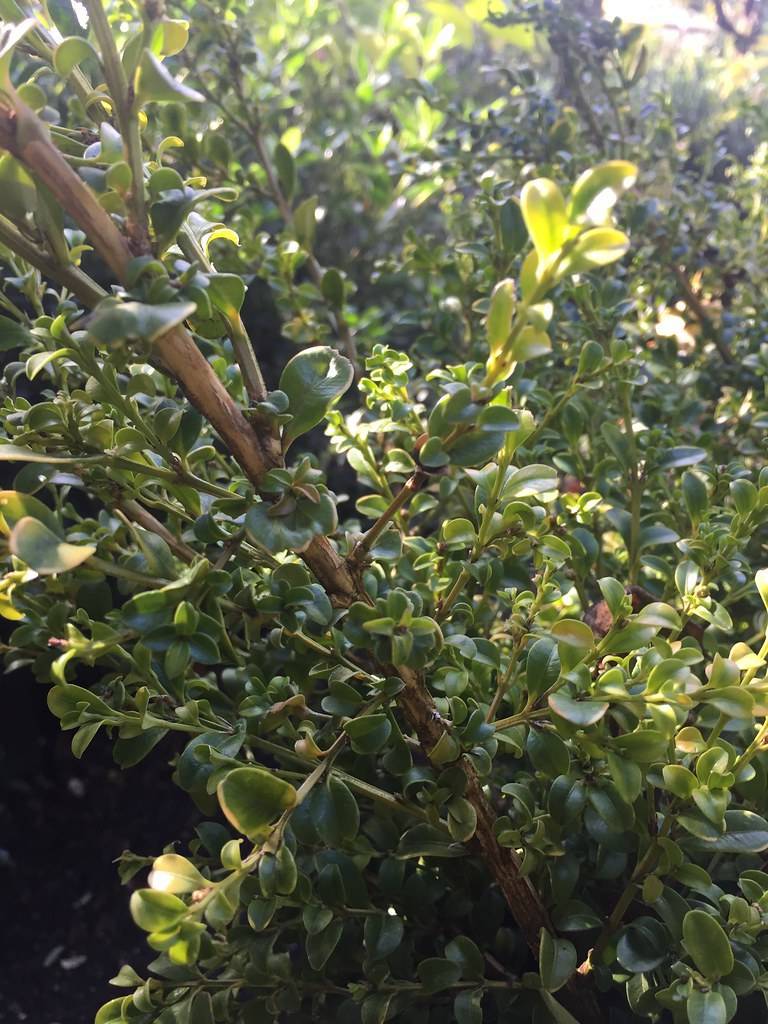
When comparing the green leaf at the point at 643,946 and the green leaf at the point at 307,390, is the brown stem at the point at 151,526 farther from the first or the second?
the green leaf at the point at 643,946

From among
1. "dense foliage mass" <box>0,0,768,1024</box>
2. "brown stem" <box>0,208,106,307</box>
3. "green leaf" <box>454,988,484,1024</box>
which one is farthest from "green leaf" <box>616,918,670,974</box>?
"brown stem" <box>0,208,106,307</box>

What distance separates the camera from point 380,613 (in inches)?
18.5

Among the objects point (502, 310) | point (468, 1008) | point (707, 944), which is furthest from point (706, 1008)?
point (502, 310)

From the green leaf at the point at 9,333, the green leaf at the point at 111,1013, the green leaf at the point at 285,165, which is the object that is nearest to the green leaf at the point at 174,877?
the green leaf at the point at 111,1013

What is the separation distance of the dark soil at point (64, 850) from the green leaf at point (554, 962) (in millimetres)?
655

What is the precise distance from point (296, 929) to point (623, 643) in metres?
0.39

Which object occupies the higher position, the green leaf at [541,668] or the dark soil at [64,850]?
the green leaf at [541,668]

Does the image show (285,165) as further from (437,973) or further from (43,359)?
(437,973)

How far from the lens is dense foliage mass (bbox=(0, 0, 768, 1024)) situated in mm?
407

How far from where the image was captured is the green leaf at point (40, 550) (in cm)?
36

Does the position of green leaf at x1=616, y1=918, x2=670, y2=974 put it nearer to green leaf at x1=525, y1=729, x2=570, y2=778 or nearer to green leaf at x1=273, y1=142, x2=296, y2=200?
green leaf at x1=525, y1=729, x2=570, y2=778

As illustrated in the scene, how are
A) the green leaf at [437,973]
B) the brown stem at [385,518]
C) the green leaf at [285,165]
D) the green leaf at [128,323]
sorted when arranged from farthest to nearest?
the green leaf at [285,165], the green leaf at [437,973], the brown stem at [385,518], the green leaf at [128,323]

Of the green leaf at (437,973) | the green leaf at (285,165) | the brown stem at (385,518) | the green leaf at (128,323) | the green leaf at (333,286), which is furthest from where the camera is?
the green leaf at (285,165)

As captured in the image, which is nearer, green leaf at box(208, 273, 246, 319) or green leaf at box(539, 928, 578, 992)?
green leaf at box(208, 273, 246, 319)
